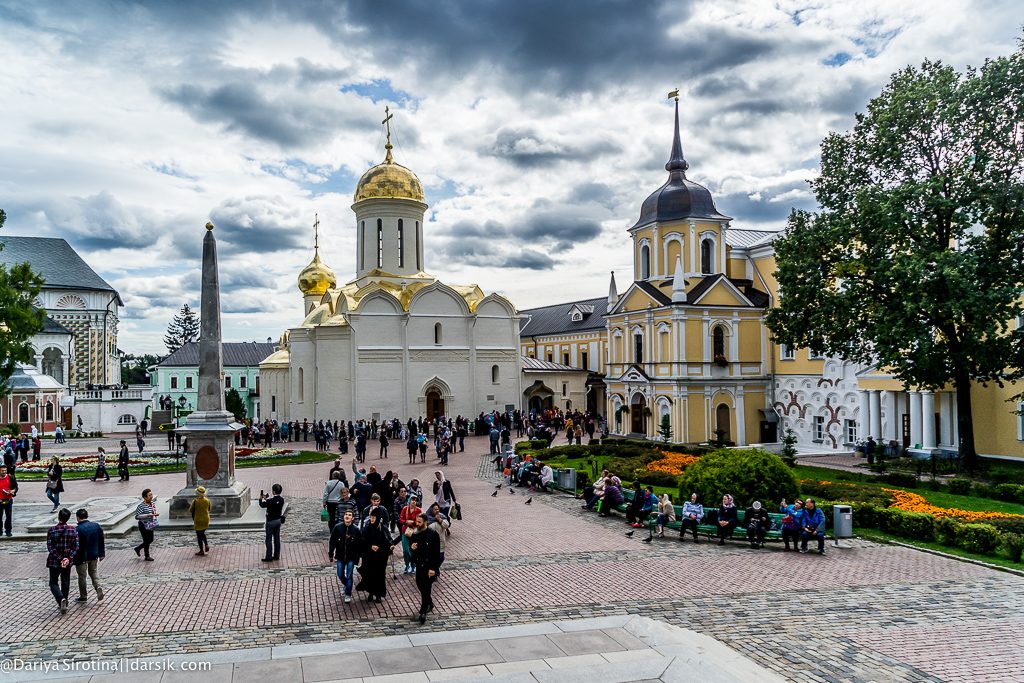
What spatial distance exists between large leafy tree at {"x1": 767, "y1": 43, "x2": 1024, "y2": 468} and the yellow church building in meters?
7.34

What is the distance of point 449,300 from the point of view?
43.5 metres

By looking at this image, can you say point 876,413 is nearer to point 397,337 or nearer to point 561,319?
point 397,337

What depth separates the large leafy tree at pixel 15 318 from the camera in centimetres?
2541

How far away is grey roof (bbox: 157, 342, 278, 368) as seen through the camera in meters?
74.1

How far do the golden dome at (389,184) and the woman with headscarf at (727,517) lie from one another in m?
33.5

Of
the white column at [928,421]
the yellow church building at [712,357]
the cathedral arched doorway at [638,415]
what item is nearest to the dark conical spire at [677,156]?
the yellow church building at [712,357]

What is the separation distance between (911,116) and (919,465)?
11581mm

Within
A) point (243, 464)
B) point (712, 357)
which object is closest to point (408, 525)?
point (243, 464)

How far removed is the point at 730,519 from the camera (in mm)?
15125

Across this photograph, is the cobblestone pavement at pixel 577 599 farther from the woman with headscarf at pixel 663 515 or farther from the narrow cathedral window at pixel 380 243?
the narrow cathedral window at pixel 380 243

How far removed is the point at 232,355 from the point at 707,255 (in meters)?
58.4

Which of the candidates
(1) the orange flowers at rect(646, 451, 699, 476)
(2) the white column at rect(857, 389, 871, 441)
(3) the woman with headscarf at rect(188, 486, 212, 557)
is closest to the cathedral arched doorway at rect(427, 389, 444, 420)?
(1) the orange flowers at rect(646, 451, 699, 476)

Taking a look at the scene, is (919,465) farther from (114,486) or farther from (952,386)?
(114,486)

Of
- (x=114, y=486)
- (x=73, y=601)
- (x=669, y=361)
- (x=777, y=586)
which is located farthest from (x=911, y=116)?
(x=114, y=486)
